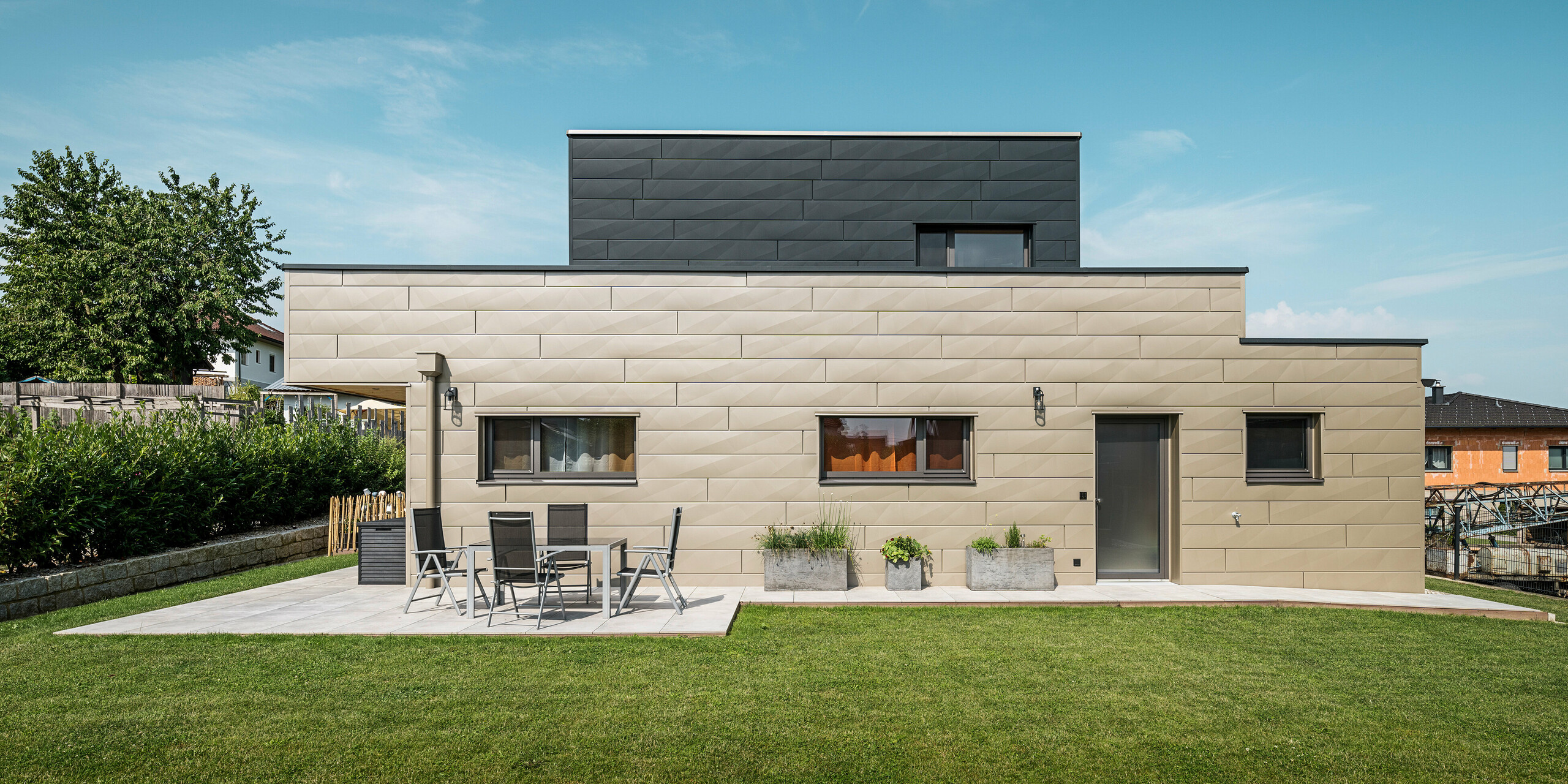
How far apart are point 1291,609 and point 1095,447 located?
2.25 meters

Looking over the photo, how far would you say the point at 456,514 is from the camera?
308 inches

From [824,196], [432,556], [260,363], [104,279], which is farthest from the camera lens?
[260,363]

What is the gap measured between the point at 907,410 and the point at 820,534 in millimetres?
1612

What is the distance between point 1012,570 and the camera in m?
7.62

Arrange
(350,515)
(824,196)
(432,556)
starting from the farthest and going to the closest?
(350,515), (824,196), (432,556)

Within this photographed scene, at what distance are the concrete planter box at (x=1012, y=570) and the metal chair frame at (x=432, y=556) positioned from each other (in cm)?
471

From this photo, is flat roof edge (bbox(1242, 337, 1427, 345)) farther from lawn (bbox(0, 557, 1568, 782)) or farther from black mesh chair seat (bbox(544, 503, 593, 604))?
black mesh chair seat (bbox(544, 503, 593, 604))

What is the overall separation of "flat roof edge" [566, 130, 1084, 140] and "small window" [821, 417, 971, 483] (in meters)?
4.49

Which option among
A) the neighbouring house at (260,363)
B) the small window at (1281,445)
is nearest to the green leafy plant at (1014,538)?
the small window at (1281,445)

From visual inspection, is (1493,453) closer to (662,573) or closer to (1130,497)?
(1130,497)

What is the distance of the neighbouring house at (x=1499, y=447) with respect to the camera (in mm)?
27219

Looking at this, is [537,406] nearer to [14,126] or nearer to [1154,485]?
[1154,485]

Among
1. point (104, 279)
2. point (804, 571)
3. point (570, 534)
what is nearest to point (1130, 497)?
point (804, 571)

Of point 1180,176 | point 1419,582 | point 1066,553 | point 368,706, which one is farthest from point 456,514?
point 1180,176
